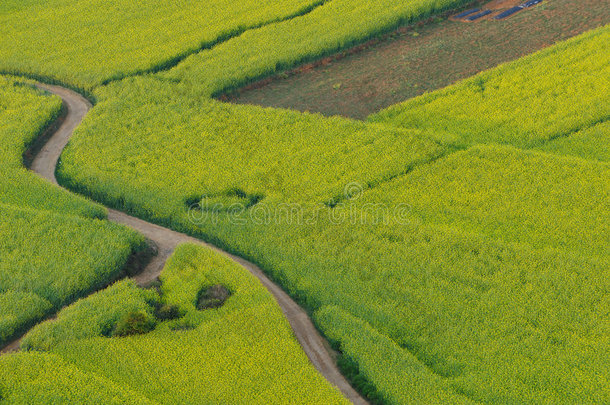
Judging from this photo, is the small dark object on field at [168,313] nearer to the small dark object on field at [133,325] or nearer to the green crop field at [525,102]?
the small dark object on field at [133,325]

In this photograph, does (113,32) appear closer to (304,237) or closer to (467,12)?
(467,12)

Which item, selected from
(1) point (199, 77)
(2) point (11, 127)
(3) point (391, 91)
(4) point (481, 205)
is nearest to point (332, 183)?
(4) point (481, 205)

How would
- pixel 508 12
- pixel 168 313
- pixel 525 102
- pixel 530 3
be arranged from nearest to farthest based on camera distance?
pixel 168 313 < pixel 525 102 < pixel 508 12 < pixel 530 3

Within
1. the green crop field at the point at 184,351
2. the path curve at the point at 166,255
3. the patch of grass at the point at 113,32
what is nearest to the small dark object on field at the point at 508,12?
the patch of grass at the point at 113,32

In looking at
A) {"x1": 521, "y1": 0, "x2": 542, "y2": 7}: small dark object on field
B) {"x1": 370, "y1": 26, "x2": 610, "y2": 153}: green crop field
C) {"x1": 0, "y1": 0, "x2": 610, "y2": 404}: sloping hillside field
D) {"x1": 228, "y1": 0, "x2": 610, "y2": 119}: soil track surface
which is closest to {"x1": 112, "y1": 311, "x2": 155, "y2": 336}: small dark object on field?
{"x1": 0, "y1": 0, "x2": 610, "y2": 404}: sloping hillside field

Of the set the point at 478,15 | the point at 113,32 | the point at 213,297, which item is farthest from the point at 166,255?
the point at 478,15

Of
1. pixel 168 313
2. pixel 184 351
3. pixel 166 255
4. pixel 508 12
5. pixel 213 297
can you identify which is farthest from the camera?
pixel 508 12

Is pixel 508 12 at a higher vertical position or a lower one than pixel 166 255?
higher

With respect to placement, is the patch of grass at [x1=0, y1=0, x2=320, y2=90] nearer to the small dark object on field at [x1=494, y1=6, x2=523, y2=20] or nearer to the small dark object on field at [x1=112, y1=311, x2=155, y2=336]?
the small dark object on field at [x1=494, y1=6, x2=523, y2=20]

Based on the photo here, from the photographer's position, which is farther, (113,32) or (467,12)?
(113,32)
